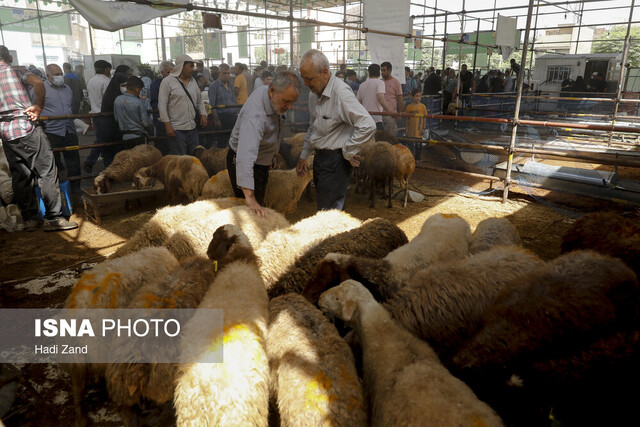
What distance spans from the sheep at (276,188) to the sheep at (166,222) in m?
1.55

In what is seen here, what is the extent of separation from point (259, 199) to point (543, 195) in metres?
5.46

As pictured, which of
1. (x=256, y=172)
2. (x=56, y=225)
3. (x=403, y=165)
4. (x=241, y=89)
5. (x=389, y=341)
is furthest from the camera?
(x=241, y=89)

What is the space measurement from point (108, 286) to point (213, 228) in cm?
120

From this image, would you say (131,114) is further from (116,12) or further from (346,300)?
(346,300)

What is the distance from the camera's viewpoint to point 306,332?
2.08 m

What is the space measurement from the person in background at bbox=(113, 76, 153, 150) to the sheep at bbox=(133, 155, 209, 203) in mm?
789

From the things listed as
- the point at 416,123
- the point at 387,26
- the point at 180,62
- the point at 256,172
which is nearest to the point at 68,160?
the point at 180,62

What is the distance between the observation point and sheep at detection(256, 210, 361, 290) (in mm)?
3062

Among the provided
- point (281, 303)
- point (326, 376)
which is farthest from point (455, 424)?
point (281, 303)

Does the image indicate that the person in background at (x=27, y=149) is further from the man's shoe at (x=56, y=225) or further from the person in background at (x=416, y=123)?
the person in background at (x=416, y=123)

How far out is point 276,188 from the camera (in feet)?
19.9

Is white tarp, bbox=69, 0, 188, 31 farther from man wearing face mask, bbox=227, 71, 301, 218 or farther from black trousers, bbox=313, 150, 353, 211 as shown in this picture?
black trousers, bbox=313, 150, 353, 211

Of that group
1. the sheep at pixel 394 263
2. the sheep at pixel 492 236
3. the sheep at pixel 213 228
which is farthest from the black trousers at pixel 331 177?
the sheep at pixel 492 236

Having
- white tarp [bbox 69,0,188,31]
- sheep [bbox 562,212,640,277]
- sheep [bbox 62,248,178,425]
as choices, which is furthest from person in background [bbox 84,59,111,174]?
sheep [bbox 562,212,640,277]
